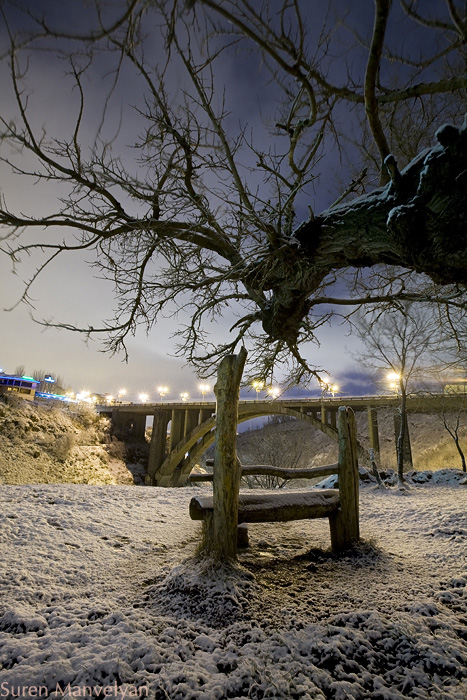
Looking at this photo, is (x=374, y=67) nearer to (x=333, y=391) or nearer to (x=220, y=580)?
(x=220, y=580)

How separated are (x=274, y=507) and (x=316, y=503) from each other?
2.13ft

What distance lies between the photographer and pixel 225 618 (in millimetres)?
2330

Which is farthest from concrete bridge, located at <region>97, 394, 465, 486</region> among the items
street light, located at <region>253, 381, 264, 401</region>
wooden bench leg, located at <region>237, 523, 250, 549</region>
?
wooden bench leg, located at <region>237, 523, 250, 549</region>

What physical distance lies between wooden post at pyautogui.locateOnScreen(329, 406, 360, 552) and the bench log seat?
15 cm

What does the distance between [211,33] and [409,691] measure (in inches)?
204

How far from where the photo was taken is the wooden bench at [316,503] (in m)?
3.55

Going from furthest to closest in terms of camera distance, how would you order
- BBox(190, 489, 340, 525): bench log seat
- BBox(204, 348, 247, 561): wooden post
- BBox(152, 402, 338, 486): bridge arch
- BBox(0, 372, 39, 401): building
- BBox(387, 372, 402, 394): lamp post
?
BBox(0, 372, 39, 401): building
BBox(152, 402, 338, 486): bridge arch
BBox(387, 372, 402, 394): lamp post
BBox(190, 489, 340, 525): bench log seat
BBox(204, 348, 247, 561): wooden post

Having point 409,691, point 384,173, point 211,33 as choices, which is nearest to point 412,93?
point 384,173

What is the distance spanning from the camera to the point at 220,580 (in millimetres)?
2836

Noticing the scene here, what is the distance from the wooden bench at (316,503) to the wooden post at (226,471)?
0.59 ft

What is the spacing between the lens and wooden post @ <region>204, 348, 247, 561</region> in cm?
326

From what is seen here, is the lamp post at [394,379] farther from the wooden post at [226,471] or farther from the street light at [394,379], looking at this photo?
the wooden post at [226,471]

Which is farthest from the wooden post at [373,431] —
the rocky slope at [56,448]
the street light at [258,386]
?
the rocky slope at [56,448]

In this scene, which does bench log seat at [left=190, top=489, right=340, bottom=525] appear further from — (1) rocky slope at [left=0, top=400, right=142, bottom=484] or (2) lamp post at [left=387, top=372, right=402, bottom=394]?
(1) rocky slope at [left=0, top=400, right=142, bottom=484]
